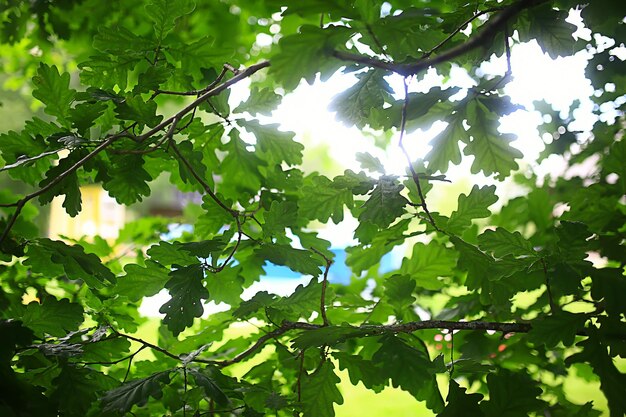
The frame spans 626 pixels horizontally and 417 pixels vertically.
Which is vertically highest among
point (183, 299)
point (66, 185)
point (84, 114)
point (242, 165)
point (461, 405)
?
point (242, 165)

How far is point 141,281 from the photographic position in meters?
0.84

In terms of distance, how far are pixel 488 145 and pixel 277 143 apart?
1.29ft

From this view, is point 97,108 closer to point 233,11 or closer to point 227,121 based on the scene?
point 227,121

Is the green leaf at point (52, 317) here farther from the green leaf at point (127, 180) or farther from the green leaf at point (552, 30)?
the green leaf at point (552, 30)

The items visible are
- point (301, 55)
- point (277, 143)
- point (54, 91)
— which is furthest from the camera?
point (277, 143)

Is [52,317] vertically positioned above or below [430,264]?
below

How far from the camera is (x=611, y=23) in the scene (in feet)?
2.73

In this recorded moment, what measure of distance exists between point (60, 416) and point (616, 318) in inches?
29.7

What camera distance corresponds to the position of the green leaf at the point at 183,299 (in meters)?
0.71

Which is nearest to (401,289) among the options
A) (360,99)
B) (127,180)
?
(360,99)

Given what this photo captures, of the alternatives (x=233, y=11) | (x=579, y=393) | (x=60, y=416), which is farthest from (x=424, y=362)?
(x=579, y=393)

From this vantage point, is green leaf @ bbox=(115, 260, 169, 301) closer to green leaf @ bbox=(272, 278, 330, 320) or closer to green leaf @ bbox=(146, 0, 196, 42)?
green leaf @ bbox=(272, 278, 330, 320)

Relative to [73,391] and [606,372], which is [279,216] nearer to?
[73,391]

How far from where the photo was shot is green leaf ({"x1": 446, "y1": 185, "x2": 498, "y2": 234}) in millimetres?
830
